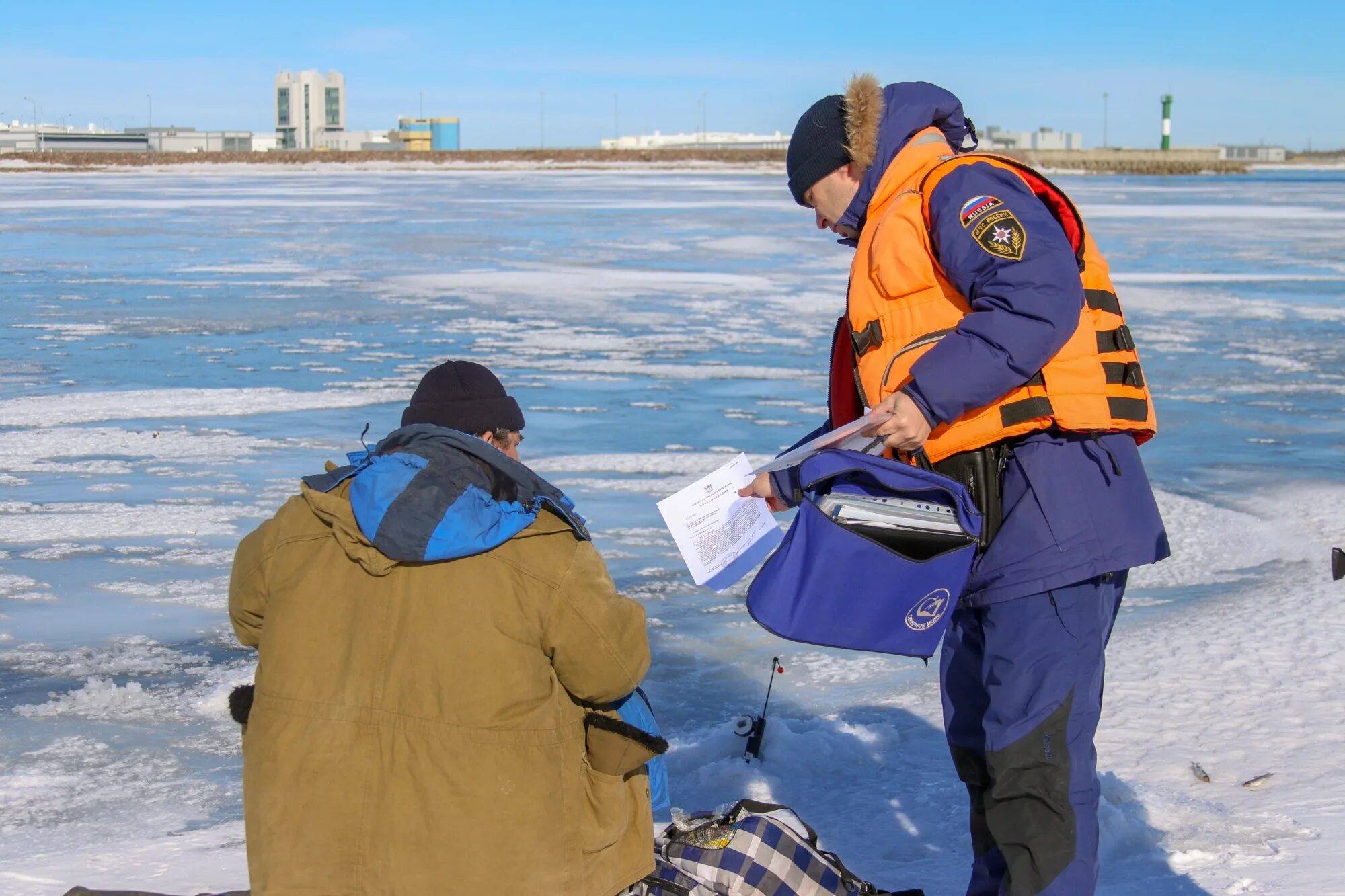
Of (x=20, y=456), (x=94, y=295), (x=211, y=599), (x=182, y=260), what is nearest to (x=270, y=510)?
(x=211, y=599)

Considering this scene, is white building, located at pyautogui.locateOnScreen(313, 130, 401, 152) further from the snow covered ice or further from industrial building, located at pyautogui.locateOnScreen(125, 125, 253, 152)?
the snow covered ice

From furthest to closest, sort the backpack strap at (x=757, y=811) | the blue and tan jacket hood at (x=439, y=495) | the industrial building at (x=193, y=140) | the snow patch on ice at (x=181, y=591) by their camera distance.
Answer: the industrial building at (x=193, y=140) → the snow patch on ice at (x=181, y=591) → the backpack strap at (x=757, y=811) → the blue and tan jacket hood at (x=439, y=495)

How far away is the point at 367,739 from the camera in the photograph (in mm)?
1932

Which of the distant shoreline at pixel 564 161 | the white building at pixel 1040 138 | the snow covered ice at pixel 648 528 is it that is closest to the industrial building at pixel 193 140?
the distant shoreline at pixel 564 161

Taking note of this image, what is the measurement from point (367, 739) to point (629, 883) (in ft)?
1.70

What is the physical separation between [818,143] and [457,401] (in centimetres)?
78

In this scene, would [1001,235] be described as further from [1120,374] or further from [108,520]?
[108,520]

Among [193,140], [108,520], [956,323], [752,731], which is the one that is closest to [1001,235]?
[956,323]

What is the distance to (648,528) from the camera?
5.77m

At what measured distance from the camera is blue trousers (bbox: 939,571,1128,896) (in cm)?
221

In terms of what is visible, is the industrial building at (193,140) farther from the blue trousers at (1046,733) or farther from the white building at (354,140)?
the blue trousers at (1046,733)

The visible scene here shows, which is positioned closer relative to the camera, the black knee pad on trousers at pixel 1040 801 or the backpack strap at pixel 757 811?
the black knee pad on trousers at pixel 1040 801

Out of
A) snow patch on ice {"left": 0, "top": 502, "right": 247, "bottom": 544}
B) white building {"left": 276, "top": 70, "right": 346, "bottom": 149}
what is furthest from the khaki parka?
white building {"left": 276, "top": 70, "right": 346, "bottom": 149}

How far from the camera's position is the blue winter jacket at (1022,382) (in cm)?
212
